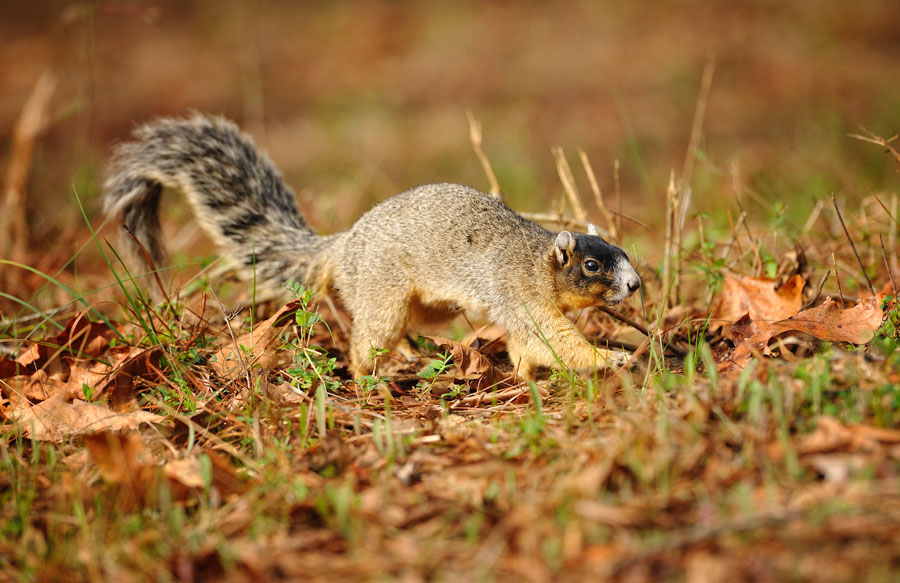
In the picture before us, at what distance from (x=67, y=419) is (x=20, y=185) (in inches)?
152

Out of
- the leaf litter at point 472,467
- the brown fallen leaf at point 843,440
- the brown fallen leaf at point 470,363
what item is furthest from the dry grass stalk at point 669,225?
the brown fallen leaf at point 843,440

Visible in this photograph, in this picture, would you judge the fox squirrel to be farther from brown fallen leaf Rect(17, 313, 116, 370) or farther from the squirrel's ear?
brown fallen leaf Rect(17, 313, 116, 370)

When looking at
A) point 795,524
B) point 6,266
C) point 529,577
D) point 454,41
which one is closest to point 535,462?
point 529,577

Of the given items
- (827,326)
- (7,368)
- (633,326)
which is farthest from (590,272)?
(7,368)

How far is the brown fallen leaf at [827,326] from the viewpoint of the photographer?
3064 mm

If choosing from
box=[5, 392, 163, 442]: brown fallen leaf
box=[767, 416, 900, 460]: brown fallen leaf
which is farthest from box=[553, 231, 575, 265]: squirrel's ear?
box=[5, 392, 163, 442]: brown fallen leaf

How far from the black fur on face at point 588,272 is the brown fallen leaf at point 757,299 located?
20.4 inches

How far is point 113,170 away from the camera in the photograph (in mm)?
4480

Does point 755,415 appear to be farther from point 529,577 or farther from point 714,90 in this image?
point 714,90

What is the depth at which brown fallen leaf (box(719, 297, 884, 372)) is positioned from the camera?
3064 mm

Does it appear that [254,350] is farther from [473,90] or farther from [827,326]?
[473,90]

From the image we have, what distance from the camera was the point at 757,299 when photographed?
3.74 meters

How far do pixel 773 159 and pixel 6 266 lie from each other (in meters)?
7.07

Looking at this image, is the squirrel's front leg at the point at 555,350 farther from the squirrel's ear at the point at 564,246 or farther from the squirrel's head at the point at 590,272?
the squirrel's ear at the point at 564,246
